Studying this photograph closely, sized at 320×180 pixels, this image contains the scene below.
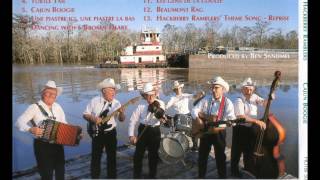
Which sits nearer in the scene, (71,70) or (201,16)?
(201,16)

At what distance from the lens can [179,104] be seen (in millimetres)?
4180

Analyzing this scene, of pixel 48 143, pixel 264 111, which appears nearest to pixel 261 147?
pixel 264 111

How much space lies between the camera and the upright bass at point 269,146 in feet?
13.5

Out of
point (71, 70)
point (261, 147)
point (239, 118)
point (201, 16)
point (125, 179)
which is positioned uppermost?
point (201, 16)

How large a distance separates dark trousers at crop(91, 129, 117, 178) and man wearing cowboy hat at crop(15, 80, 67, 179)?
0.29m

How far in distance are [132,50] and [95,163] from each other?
3.63 ft

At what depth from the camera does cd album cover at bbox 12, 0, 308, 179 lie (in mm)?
4105

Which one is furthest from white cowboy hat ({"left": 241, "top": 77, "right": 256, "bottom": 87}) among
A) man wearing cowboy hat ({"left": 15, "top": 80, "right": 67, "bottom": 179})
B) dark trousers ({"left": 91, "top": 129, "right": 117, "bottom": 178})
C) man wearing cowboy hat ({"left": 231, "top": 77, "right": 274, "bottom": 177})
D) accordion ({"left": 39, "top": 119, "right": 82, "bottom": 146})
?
man wearing cowboy hat ({"left": 15, "top": 80, "right": 67, "bottom": 179})

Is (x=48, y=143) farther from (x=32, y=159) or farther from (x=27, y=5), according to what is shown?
(x=27, y=5)

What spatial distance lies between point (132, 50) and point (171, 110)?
702mm

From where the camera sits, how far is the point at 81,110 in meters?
4.17

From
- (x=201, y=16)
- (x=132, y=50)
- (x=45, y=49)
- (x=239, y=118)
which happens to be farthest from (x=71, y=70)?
(x=239, y=118)

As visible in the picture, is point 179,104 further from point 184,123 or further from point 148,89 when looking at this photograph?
point 148,89

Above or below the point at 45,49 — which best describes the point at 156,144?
below
